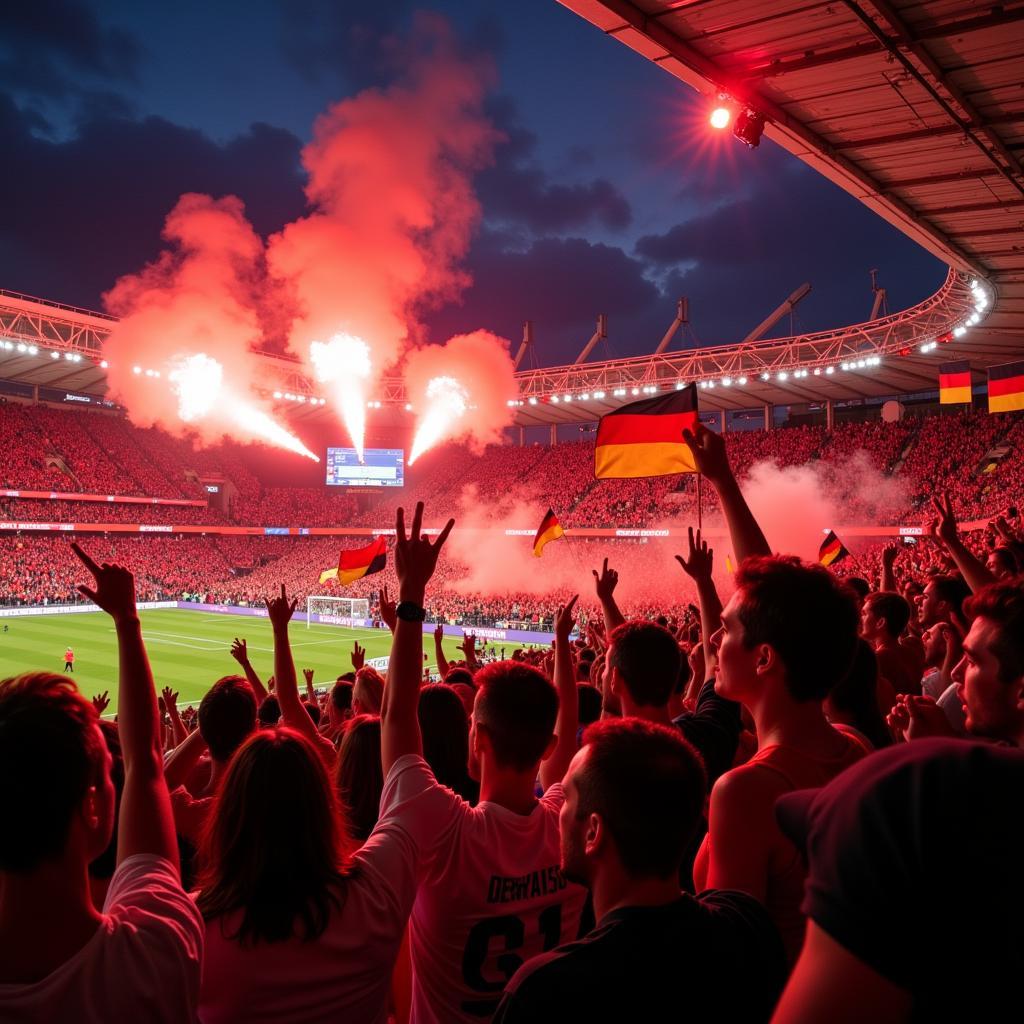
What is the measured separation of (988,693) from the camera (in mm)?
2527

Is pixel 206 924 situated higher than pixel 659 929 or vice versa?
pixel 659 929

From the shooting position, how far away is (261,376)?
49.4 m

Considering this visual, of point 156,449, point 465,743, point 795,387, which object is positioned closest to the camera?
point 465,743

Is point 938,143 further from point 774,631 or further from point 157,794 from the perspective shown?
point 157,794

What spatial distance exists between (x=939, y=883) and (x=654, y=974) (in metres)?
0.82

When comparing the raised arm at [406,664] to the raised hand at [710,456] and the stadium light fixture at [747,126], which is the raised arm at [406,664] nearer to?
the raised hand at [710,456]

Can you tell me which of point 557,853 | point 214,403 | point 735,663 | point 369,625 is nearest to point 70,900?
point 557,853

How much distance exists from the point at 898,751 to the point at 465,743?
9.70ft

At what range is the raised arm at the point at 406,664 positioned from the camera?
2764mm

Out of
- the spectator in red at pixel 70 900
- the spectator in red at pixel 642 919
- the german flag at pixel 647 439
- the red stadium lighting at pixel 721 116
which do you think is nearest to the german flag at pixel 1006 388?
the red stadium lighting at pixel 721 116

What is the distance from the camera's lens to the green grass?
86.7 ft

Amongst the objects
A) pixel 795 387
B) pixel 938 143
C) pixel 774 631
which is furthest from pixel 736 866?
pixel 795 387

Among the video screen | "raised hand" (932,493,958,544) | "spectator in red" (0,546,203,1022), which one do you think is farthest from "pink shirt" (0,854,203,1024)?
the video screen

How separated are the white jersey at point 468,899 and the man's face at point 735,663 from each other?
2.86 ft
